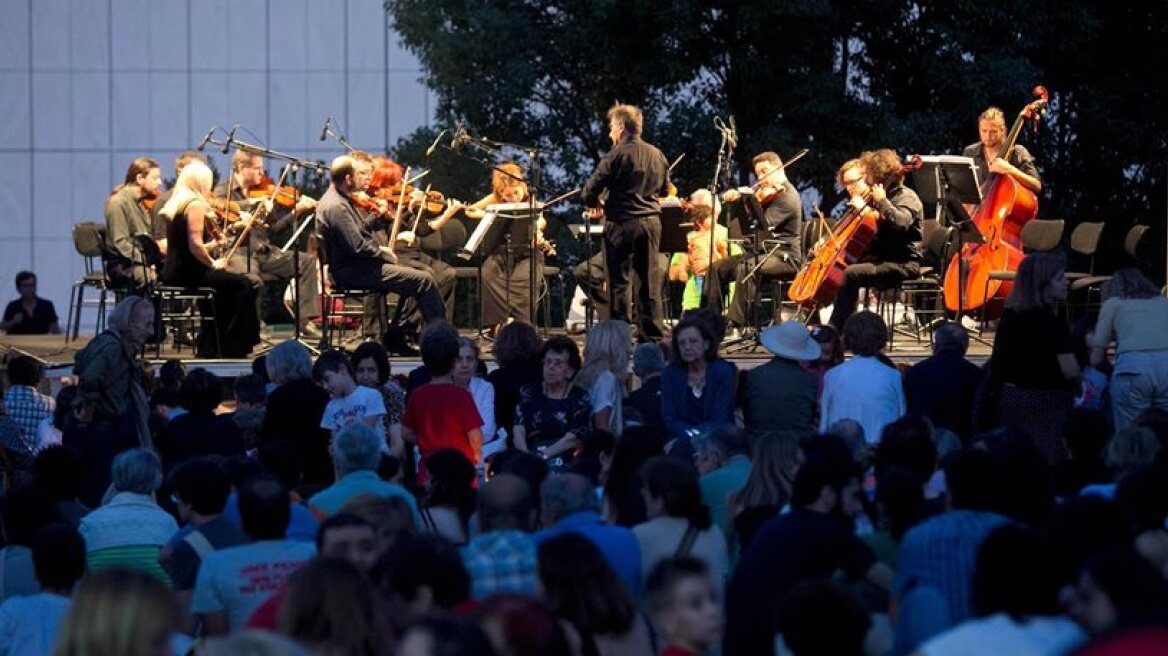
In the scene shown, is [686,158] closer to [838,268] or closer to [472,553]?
[838,268]

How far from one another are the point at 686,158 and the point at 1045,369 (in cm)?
1039

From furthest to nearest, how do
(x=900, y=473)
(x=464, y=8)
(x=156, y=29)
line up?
1. (x=156, y=29)
2. (x=464, y=8)
3. (x=900, y=473)

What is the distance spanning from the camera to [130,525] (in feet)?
23.6

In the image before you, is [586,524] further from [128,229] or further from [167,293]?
[128,229]

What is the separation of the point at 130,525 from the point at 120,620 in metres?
3.05

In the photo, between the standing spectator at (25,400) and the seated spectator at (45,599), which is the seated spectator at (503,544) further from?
the standing spectator at (25,400)

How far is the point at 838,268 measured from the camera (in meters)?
14.6

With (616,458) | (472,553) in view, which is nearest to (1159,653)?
(472,553)

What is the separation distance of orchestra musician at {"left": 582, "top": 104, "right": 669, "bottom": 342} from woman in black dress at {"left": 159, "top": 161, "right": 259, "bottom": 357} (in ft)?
8.16

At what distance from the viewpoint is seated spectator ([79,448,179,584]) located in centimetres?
716

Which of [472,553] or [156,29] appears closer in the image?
[472,553]

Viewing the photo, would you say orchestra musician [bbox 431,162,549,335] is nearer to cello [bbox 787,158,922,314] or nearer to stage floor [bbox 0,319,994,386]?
stage floor [bbox 0,319,994,386]

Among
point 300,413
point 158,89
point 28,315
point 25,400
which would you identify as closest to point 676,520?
point 300,413

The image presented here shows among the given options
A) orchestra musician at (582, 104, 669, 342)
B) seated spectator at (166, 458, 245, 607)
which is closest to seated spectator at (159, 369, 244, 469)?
seated spectator at (166, 458, 245, 607)
